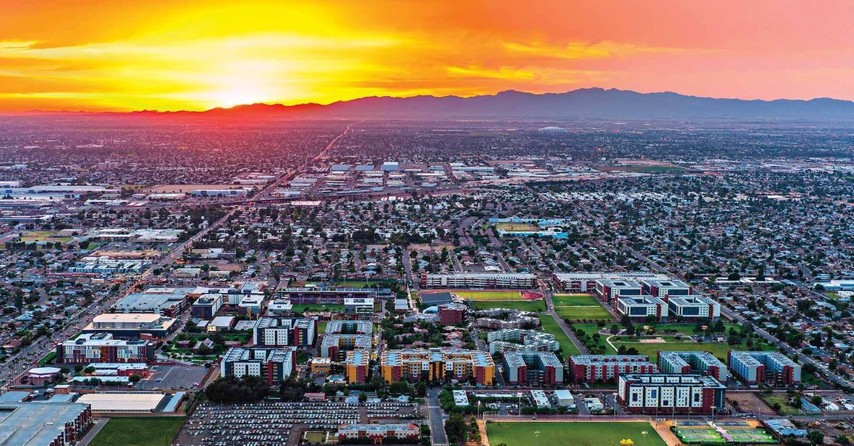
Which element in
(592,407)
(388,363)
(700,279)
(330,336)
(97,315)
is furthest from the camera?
(700,279)

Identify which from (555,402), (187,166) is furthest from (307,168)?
(555,402)

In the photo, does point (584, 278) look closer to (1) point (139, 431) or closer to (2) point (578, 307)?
(2) point (578, 307)

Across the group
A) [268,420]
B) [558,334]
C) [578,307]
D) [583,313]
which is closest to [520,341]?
[558,334]

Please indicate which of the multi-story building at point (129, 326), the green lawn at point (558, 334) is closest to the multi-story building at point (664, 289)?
the green lawn at point (558, 334)

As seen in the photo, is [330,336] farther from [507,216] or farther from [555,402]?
[507,216]

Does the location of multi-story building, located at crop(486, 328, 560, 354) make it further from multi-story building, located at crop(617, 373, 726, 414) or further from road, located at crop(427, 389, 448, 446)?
multi-story building, located at crop(617, 373, 726, 414)

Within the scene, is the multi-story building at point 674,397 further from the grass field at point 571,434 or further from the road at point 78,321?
the road at point 78,321
